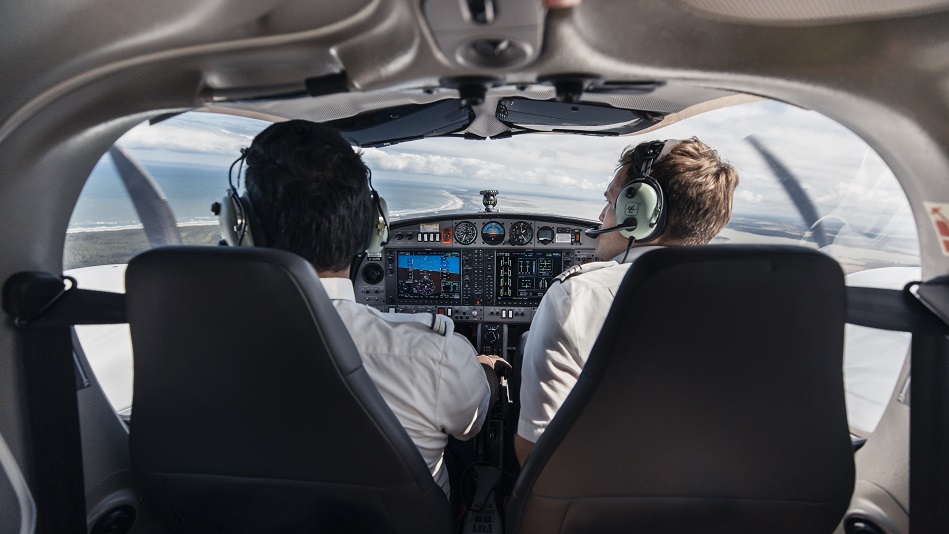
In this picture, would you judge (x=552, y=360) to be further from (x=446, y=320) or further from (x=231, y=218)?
(x=231, y=218)

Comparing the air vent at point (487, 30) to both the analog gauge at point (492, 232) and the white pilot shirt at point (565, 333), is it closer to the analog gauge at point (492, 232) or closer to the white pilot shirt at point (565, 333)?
the white pilot shirt at point (565, 333)

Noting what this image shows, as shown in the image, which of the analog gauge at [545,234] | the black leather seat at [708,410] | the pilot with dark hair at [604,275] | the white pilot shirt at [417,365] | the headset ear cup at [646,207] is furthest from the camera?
the analog gauge at [545,234]

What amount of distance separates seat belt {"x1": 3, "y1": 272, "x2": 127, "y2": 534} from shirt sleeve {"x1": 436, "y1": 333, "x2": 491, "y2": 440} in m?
0.85

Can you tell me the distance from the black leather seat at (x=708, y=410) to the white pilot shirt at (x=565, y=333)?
0.84 ft

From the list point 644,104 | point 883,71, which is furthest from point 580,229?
point 883,71

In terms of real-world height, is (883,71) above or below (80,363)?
above

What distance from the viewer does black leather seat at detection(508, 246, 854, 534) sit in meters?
0.84

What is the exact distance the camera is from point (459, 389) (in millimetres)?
1217

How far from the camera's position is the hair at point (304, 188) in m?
1.16

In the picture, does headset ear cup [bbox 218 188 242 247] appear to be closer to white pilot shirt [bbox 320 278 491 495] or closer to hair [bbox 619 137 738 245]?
white pilot shirt [bbox 320 278 491 495]

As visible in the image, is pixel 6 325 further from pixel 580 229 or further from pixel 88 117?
pixel 580 229

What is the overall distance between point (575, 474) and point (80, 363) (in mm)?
1551

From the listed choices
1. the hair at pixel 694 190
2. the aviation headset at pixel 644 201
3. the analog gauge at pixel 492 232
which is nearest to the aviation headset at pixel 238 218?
the aviation headset at pixel 644 201

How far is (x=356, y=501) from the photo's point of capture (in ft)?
3.50
